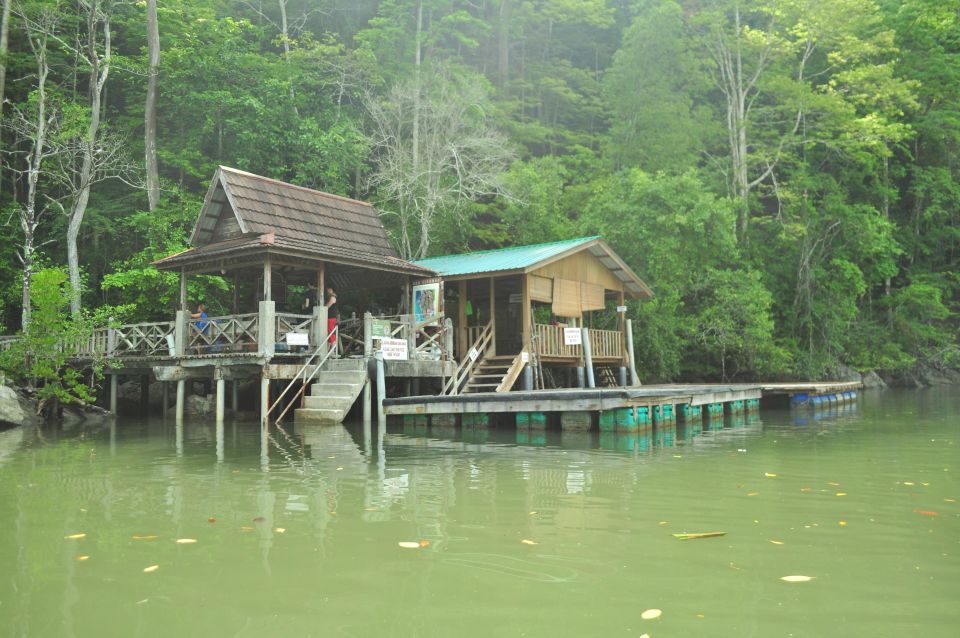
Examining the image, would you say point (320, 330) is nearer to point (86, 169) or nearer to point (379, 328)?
point (379, 328)

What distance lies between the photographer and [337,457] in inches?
415

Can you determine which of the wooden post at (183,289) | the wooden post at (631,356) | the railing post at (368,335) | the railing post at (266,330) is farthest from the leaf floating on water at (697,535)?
the wooden post at (631,356)

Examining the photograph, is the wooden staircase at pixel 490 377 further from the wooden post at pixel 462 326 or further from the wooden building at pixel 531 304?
the wooden post at pixel 462 326

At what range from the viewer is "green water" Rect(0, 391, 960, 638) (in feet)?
12.5

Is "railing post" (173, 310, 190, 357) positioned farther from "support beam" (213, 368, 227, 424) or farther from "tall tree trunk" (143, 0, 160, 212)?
"tall tree trunk" (143, 0, 160, 212)

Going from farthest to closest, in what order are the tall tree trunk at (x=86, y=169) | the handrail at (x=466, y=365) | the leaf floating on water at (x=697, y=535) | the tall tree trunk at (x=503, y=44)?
the tall tree trunk at (x=503, y=44), the tall tree trunk at (x=86, y=169), the handrail at (x=466, y=365), the leaf floating on water at (x=697, y=535)

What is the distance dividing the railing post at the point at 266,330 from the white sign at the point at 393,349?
2.32 m

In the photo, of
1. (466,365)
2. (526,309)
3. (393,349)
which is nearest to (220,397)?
(393,349)

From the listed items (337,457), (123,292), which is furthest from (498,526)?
(123,292)

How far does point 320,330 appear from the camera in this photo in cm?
1681

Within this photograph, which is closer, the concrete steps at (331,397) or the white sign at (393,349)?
the concrete steps at (331,397)

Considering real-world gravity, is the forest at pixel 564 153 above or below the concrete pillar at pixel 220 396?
above

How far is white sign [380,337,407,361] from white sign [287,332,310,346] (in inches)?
65.5

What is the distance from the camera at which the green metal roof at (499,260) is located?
19.0m
